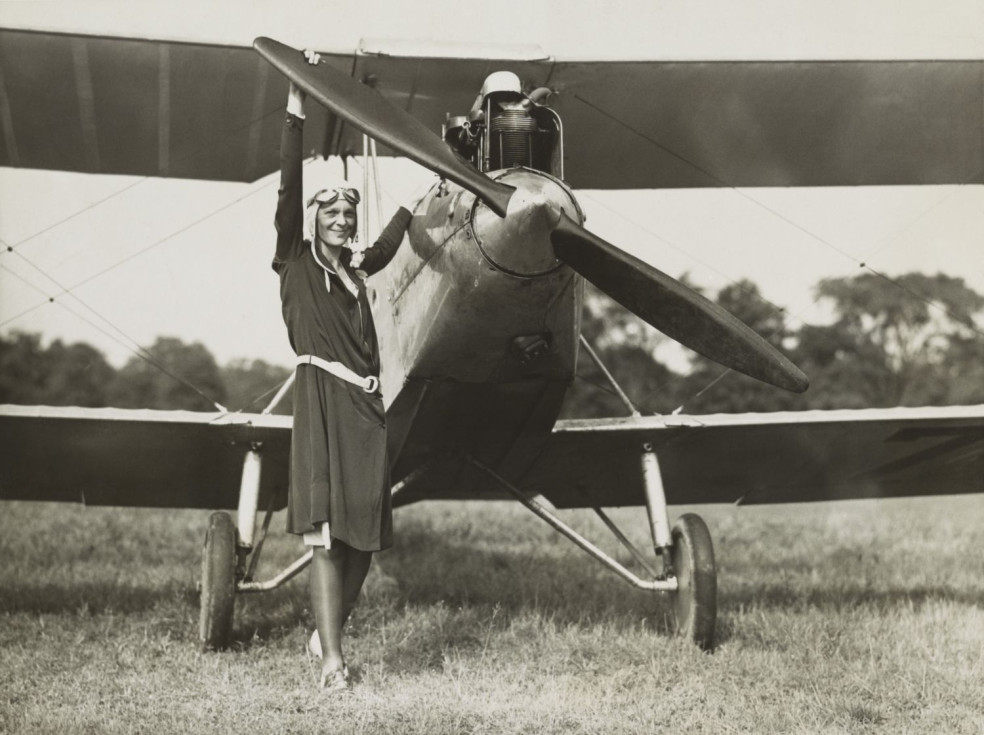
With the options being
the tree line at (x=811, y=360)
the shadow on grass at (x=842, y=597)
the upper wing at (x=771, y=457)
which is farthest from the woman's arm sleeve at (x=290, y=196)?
the tree line at (x=811, y=360)

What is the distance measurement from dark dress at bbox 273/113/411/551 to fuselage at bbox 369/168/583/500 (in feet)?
1.50

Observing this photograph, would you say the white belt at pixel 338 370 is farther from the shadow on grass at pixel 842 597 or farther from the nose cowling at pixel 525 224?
the shadow on grass at pixel 842 597

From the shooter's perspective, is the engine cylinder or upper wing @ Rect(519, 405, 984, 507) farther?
upper wing @ Rect(519, 405, 984, 507)

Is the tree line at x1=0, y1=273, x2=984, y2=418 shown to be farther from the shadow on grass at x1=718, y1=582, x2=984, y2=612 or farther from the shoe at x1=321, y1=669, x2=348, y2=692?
the shoe at x1=321, y1=669, x2=348, y2=692

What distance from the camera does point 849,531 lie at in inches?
384

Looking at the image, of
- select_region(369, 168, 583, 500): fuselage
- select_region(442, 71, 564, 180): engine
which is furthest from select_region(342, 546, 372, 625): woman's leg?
select_region(442, 71, 564, 180): engine

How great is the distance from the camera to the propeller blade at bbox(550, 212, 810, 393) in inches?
143

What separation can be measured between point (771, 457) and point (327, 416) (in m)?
3.08

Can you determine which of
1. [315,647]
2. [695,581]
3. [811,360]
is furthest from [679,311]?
[811,360]

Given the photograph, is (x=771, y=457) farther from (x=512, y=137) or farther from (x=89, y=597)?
(x=89, y=597)

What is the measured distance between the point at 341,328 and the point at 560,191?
972mm

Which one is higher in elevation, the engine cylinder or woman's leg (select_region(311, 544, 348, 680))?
the engine cylinder

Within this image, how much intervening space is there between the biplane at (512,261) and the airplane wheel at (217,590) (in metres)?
0.01

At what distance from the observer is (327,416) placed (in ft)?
12.5
